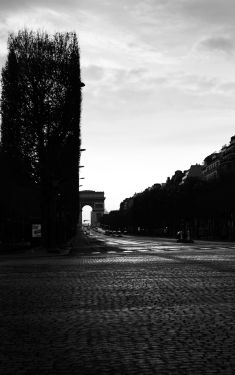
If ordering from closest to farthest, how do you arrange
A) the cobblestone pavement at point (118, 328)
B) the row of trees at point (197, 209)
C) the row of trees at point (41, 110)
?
the cobblestone pavement at point (118, 328) → the row of trees at point (41, 110) → the row of trees at point (197, 209)

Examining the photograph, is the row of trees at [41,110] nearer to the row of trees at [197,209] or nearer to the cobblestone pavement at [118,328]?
the cobblestone pavement at [118,328]

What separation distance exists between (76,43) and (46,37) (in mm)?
2555

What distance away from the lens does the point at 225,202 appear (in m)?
94.6

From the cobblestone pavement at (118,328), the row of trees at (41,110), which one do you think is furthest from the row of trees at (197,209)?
the cobblestone pavement at (118,328)

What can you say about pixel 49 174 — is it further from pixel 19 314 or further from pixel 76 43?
pixel 19 314

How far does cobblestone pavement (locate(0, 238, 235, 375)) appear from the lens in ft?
24.1

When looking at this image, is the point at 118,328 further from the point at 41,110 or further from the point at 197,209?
the point at 197,209

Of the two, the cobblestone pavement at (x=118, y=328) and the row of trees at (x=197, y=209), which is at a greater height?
the row of trees at (x=197, y=209)

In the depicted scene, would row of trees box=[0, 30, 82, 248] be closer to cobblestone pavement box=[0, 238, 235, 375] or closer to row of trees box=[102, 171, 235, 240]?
cobblestone pavement box=[0, 238, 235, 375]

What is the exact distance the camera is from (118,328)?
9938 millimetres

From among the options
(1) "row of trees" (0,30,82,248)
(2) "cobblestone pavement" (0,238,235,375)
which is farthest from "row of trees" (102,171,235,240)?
(2) "cobblestone pavement" (0,238,235,375)

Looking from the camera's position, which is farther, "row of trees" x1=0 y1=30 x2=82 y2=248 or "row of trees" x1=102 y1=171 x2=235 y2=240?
"row of trees" x1=102 y1=171 x2=235 y2=240

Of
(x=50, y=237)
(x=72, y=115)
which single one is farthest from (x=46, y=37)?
(x=50, y=237)

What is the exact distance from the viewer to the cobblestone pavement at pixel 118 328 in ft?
24.1
